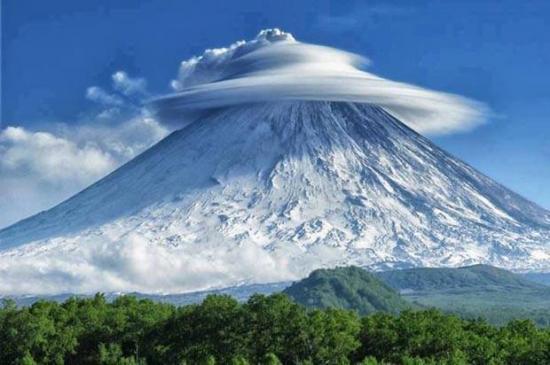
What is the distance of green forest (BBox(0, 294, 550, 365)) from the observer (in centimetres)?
5075

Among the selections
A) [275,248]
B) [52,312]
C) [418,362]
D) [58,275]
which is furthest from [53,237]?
[418,362]

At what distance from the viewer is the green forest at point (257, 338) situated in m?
50.8

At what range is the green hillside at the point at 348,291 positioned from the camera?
16444 centimetres

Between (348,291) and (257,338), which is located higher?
(348,291)

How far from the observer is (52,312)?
62.7 m

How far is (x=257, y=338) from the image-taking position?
5316 centimetres

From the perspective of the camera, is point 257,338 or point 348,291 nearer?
point 257,338

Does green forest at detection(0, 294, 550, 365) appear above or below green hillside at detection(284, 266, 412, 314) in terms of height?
below

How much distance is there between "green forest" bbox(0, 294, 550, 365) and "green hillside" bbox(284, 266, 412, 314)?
10424cm

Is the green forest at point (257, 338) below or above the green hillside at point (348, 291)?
below

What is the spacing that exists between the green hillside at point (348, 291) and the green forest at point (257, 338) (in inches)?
4104

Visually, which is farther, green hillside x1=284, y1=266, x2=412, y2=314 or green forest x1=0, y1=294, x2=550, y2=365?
green hillside x1=284, y1=266, x2=412, y2=314

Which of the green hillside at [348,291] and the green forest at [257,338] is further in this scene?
the green hillside at [348,291]

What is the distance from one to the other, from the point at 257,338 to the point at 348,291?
118 metres
